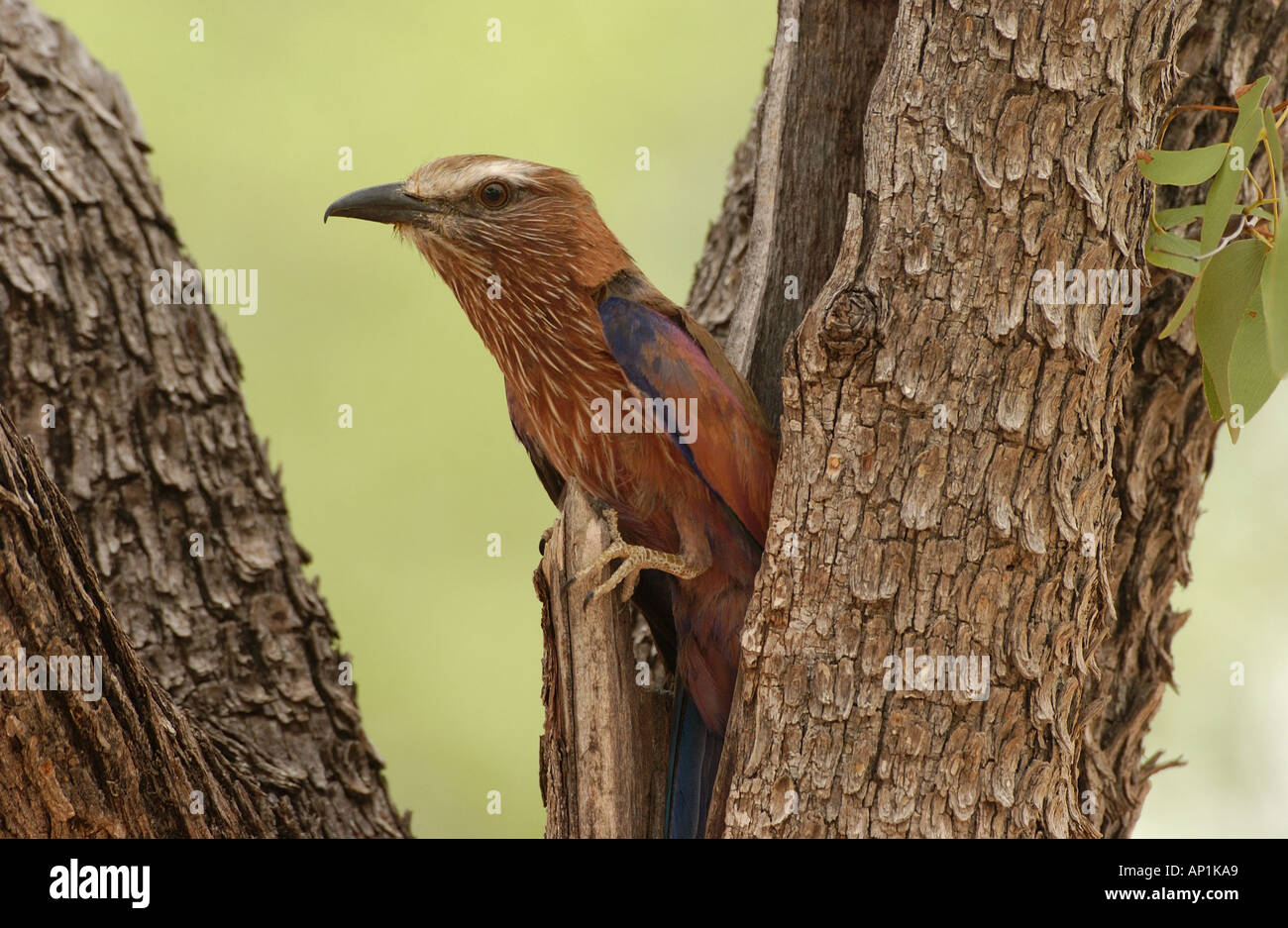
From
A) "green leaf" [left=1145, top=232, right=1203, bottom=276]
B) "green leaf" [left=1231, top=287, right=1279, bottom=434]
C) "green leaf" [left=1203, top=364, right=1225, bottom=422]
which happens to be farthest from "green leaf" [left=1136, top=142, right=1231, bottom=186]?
"green leaf" [left=1203, top=364, right=1225, bottom=422]

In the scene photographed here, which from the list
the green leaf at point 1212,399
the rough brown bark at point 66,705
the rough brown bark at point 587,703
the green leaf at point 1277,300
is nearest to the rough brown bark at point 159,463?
the rough brown bark at point 66,705

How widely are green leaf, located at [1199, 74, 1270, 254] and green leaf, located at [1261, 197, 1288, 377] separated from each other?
0.15 m

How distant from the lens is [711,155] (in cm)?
551

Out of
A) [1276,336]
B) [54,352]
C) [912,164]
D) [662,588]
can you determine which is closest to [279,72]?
[54,352]

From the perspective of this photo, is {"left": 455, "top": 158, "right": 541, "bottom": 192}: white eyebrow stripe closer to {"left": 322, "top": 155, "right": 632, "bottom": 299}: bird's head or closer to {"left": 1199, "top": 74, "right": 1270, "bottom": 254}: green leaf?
{"left": 322, "top": 155, "right": 632, "bottom": 299}: bird's head

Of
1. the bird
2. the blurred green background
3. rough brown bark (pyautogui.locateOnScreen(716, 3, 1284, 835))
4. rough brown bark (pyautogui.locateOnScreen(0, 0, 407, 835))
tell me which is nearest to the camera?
rough brown bark (pyautogui.locateOnScreen(716, 3, 1284, 835))

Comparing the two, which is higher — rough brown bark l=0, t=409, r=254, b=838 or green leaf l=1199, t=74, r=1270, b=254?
green leaf l=1199, t=74, r=1270, b=254

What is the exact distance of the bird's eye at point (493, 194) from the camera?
298 cm

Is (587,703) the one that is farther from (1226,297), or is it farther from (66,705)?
(1226,297)

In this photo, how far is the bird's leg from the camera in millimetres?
2545

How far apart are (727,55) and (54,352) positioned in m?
3.61

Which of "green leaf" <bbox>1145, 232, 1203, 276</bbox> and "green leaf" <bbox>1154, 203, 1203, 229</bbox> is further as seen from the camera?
"green leaf" <bbox>1154, 203, 1203, 229</bbox>

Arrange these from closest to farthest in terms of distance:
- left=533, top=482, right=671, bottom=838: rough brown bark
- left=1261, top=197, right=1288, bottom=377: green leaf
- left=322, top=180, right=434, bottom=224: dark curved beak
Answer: left=1261, top=197, right=1288, bottom=377: green leaf
left=533, top=482, right=671, bottom=838: rough brown bark
left=322, top=180, right=434, bottom=224: dark curved beak

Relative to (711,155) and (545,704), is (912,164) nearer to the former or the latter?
(545,704)
